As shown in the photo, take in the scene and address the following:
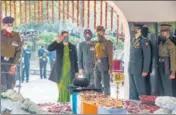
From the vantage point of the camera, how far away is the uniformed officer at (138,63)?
430 centimetres

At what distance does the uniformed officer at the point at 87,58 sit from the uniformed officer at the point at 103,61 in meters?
0.05

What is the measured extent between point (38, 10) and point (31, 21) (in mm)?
122

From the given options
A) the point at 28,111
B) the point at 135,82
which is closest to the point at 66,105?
the point at 28,111

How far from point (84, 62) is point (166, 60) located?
76 centimetres

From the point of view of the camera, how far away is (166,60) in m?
4.29

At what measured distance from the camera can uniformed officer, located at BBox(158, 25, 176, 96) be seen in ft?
13.9

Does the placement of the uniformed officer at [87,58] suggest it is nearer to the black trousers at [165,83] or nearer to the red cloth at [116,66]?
the red cloth at [116,66]

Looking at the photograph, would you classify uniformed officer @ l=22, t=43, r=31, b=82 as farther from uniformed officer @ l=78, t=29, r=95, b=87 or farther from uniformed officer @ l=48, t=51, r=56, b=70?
uniformed officer @ l=78, t=29, r=95, b=87

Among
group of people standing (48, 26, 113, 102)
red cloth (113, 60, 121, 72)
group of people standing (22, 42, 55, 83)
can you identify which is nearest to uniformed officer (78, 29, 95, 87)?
group of people standing (48, 26, 113, 102)

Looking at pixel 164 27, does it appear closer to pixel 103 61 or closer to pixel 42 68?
pixel 103 61

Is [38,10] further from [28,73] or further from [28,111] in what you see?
[28,111]

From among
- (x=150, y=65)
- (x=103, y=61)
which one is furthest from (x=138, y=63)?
(x=103, y=61)

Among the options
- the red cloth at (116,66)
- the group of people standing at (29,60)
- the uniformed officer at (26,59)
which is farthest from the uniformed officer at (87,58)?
the uniformed officer at (26,59)

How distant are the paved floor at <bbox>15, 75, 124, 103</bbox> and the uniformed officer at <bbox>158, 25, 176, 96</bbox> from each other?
41 cm
